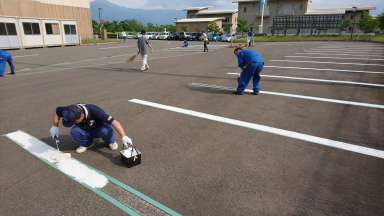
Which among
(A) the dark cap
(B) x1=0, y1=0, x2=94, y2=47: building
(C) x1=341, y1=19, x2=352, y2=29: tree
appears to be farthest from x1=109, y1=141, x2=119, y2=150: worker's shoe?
(C) x1=341, y1=19, x2=352, y2=29: tree

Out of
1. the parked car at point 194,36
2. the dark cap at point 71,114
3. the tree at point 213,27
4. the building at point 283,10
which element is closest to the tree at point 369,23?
the building at point 283,10

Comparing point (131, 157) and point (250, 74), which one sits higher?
point (250, 74)

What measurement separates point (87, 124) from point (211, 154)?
2070mm

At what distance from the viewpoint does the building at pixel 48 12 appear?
83.4ft

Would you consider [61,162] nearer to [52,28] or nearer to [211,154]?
[211,154]

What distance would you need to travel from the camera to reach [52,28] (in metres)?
26.8

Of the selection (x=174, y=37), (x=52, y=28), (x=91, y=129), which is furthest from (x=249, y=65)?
(x=174, y=37)

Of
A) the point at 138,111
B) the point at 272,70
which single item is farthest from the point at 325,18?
the point at 138,111

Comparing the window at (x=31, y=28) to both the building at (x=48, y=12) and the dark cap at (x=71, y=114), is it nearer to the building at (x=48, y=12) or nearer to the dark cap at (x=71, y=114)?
the building at (x=48, y=12)

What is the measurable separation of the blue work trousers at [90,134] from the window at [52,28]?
27.8m

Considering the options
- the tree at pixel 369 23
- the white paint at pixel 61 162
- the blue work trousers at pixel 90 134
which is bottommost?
the white paint at pixel 61 162

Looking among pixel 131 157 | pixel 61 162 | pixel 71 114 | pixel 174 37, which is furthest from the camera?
pixel 174 37

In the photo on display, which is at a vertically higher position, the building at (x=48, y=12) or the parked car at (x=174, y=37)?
the building at (x=48, y=12)

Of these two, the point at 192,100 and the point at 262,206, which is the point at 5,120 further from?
the point at 262,206
